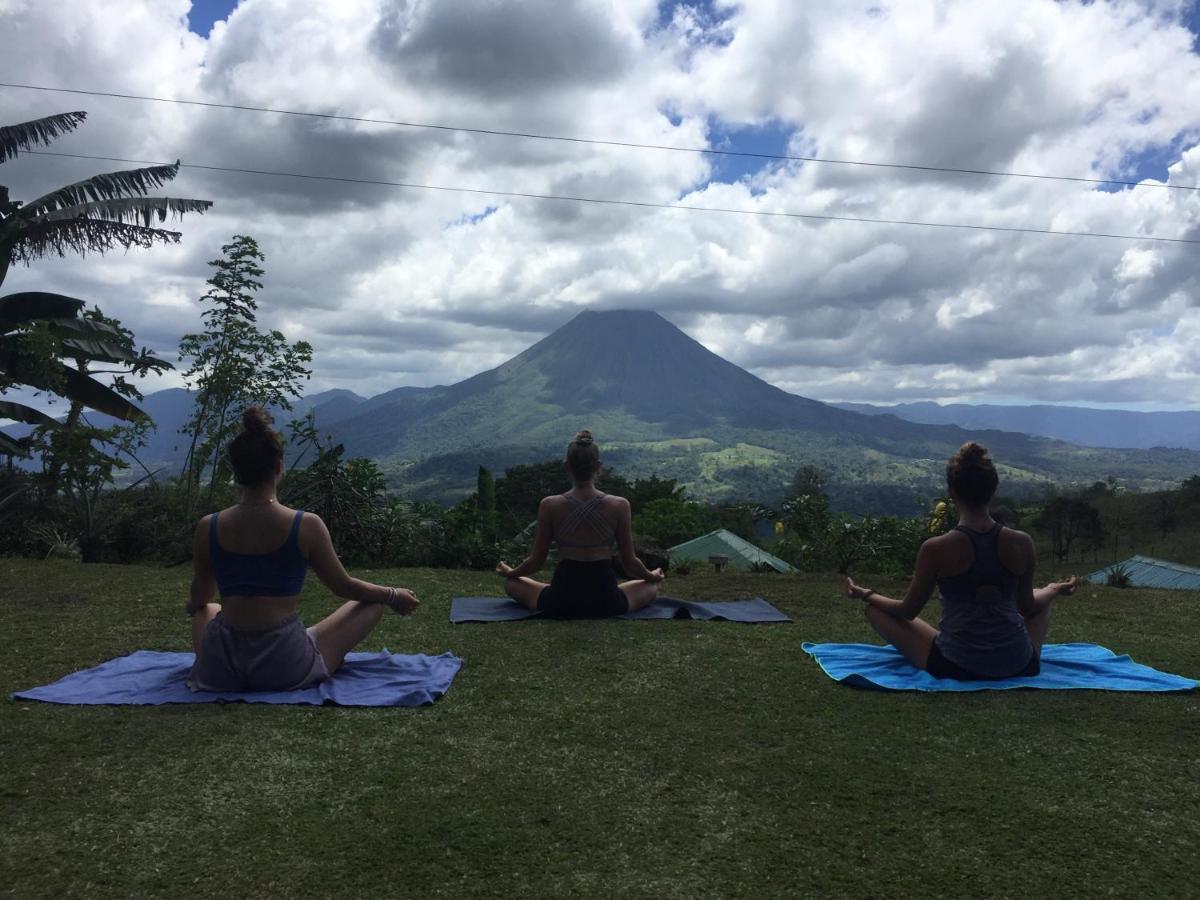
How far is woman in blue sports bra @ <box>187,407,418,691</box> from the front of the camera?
4.15 m

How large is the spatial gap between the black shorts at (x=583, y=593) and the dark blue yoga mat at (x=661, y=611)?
0.48 ft

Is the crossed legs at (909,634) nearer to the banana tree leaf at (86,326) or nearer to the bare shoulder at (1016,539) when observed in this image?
the bare shoulder at (1016,539)

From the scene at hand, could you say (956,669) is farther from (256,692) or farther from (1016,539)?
(256,692)

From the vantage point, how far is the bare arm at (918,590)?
15.2ft

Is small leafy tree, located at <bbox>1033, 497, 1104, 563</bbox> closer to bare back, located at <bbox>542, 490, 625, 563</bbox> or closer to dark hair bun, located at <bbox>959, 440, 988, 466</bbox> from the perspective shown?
bare back, located at <bbox>542, 490, 625, 563</bbox>

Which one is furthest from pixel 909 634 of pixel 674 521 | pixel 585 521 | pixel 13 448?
pixel 674 521

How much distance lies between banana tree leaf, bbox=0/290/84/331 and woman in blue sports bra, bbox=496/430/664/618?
11.2 metres

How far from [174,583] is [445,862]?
6.07 m

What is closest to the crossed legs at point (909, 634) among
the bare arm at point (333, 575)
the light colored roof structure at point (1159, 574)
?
the bare arm at point (333, 575)

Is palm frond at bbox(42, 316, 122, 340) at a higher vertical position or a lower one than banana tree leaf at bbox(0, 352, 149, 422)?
higher

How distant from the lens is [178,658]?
5031 mm

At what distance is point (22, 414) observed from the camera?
1397 cm

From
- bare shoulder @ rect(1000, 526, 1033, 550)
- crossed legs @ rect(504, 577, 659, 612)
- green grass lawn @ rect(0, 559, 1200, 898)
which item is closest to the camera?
green grass lawn @ rect(0, 559, 1200, 898)

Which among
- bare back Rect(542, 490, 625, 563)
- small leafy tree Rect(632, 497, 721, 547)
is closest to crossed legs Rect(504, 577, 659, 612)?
bare back Rect(542, 490, 625, 563)
